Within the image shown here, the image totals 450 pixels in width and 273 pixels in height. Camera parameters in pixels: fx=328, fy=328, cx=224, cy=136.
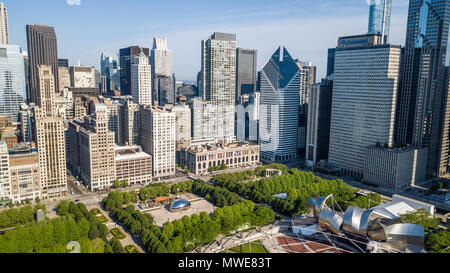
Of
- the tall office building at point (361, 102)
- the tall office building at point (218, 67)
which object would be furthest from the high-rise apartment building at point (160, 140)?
the tall office building at point (361, 102)

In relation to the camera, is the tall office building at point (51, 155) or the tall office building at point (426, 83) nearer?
the tall office building at point (51, 155)

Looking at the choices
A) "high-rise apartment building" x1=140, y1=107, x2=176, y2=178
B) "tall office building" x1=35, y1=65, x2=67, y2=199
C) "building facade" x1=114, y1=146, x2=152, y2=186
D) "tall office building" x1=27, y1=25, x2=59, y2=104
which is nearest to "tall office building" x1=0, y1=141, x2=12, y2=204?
"tall office building" x1=35, y1=65, x2=67, y2=199

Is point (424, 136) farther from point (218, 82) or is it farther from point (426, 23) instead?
point (218, 82)

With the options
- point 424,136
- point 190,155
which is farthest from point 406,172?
point 190,155

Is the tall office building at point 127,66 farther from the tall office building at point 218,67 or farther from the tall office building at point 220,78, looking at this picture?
the tall office building at point 220,78

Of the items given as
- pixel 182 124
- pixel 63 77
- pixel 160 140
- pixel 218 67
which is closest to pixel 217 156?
pixel 160 140

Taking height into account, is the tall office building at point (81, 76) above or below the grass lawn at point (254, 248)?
above
